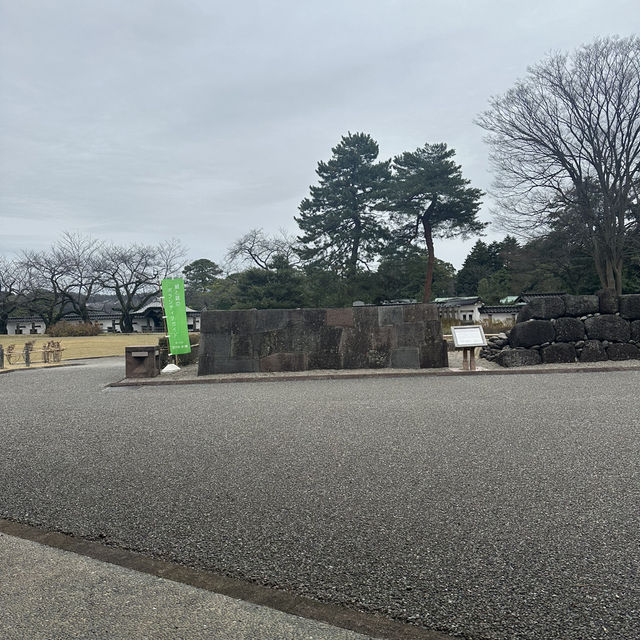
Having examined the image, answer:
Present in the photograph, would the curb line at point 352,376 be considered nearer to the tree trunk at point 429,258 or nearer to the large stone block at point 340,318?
the large stone block at point 340,318

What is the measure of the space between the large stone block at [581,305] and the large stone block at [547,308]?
117mm

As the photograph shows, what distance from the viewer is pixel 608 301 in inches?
399

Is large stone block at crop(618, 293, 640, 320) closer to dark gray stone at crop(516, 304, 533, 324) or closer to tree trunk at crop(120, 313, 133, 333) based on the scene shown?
dark gray stone at crop(516, 304, 533, 324)

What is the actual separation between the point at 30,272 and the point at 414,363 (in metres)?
38.8

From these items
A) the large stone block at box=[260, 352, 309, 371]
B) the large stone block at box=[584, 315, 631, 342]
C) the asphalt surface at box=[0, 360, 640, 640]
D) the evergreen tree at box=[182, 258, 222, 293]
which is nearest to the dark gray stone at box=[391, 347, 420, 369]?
the large stone block at box=[260, 352, 309, 371]

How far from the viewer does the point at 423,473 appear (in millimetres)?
3312

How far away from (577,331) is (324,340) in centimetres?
494

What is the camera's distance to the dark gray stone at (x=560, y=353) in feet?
32.4

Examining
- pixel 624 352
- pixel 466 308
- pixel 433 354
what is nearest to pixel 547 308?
pixel 624 352

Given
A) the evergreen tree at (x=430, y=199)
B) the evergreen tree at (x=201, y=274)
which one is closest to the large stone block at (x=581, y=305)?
the evergreen tree at (x=430, y=199)

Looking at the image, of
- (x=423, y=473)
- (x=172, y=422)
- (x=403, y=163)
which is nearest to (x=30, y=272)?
(x=403, y=163)

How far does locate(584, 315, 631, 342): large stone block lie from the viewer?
32.5 feet

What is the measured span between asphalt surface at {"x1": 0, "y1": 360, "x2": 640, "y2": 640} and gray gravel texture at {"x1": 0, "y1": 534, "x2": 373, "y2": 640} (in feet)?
0.68

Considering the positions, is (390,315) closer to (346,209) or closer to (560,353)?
(560,353)
